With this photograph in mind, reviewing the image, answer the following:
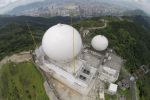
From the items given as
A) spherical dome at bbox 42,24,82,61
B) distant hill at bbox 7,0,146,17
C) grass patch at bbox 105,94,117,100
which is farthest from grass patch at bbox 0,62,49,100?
distant hill at bbox 7,0,146,17

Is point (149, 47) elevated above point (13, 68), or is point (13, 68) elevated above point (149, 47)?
point (13, 68)

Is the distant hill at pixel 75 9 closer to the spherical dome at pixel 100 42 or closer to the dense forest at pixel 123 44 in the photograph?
the dense forest at pixel 123 44

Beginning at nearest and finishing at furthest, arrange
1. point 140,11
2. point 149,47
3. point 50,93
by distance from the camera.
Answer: point 50,93 → point 149,47 → point 140,11

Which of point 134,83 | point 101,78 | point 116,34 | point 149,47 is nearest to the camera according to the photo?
point 101,78

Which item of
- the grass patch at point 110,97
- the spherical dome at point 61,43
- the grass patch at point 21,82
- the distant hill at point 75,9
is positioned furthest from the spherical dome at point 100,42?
the distant hill at point 75,9

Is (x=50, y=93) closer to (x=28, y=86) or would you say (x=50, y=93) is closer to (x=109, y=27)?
Result: (x=28, y=86)

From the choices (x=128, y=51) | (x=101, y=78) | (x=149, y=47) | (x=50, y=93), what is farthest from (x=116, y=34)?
(x=50, y=93)

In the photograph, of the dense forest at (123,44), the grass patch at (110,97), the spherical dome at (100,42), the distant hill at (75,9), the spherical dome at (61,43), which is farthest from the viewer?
the distant hill at (75,9)
